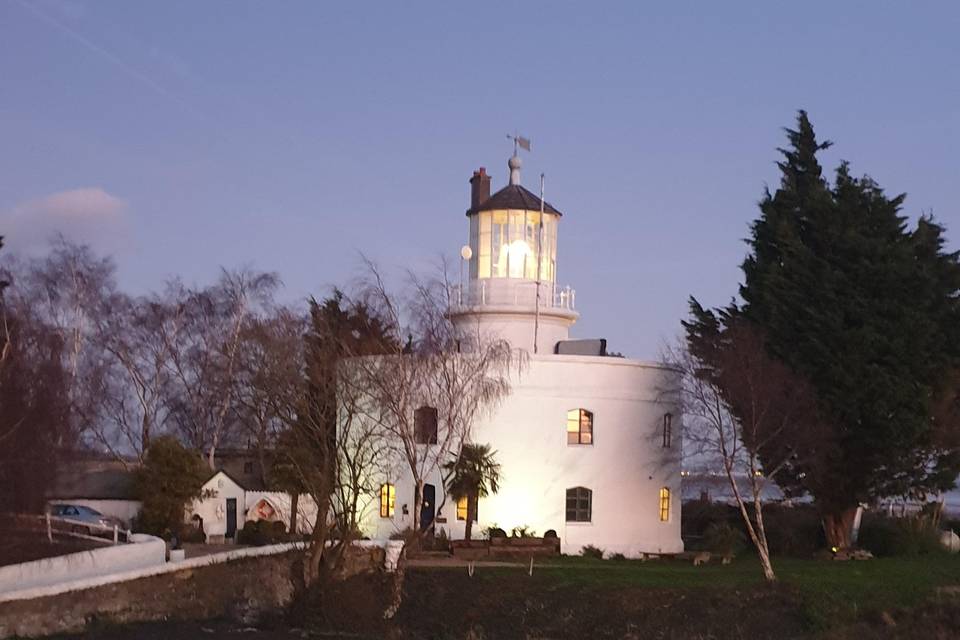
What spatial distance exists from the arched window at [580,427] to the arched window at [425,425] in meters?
3.68

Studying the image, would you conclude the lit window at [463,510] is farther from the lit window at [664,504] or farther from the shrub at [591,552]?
the lit window at [664,504]

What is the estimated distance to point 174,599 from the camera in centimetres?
2708

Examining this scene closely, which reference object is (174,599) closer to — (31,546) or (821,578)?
(31,546)

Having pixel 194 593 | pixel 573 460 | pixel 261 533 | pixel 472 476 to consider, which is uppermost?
pixel 573 460

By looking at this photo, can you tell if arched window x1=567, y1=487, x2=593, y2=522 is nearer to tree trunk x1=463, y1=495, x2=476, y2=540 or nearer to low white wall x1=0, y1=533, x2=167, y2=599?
tree trunk x1=463, y1=495, x2=476, y2=540

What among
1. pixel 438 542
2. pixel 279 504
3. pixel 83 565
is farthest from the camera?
pixel 279 504

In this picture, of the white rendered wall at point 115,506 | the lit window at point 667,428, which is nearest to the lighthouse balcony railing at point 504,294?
the lit window at point 667,428

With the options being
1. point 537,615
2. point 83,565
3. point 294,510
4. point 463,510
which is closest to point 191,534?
point 294,510

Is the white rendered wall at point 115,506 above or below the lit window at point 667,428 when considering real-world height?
below

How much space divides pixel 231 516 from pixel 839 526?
1799cm

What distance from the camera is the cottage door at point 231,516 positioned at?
130 feet

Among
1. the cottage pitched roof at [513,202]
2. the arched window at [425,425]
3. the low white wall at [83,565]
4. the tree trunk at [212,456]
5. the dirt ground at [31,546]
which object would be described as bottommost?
the low white wall at [83,565]

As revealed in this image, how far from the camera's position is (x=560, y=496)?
114ft

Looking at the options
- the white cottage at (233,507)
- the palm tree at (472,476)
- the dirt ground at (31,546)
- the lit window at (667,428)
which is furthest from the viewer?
the white cottage at (233,507)
